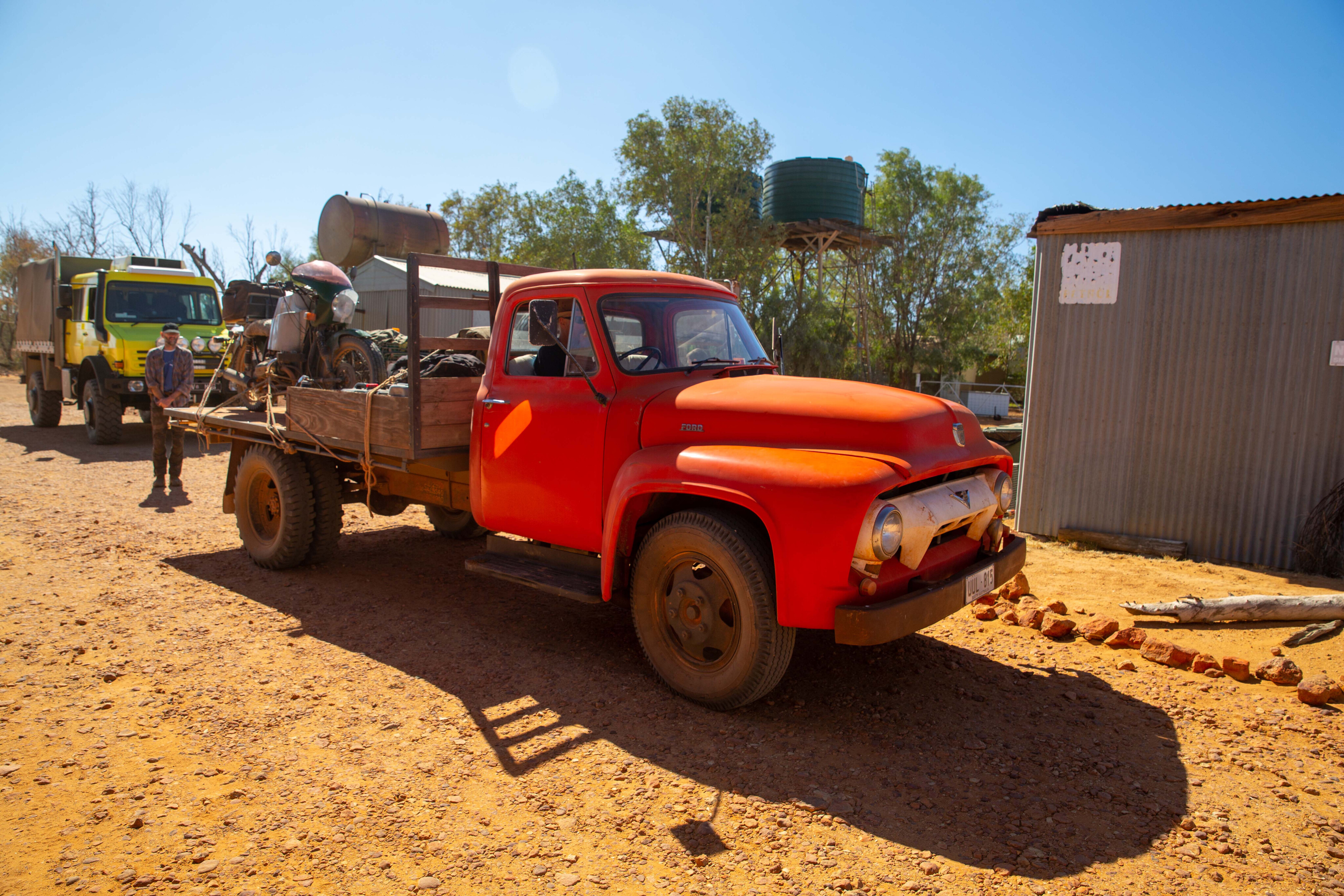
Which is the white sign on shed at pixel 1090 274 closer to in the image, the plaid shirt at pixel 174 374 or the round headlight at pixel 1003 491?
the round headlight at pixel 1003 491

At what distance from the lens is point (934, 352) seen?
90.3 feet

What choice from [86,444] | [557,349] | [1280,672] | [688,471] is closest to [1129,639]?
[1280,672]

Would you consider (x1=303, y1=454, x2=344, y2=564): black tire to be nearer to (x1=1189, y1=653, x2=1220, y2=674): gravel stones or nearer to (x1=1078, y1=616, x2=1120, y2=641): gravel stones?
(x1=1078, y1=616, x2=1120, y2=641): gravel stones

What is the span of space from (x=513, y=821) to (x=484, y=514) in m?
2.21

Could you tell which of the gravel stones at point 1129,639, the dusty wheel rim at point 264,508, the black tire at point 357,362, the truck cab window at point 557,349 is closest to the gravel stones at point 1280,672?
the gravel stones at point 1129,639

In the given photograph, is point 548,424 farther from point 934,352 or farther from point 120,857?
point 934,352

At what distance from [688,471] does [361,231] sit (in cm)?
1128

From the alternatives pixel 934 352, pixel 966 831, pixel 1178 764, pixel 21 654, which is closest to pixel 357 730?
pixel 21 654

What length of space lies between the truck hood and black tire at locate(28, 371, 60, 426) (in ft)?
52.6

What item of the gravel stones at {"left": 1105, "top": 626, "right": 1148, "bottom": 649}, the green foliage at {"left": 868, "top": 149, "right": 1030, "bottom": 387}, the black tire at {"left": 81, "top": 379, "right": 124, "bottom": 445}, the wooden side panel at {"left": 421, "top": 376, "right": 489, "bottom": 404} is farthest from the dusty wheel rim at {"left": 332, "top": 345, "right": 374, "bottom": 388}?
the green foliage at {"left": 868, "top": 149, "right": 1030, "bottom": 387}

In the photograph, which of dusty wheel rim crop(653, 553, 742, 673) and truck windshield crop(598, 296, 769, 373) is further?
truck windshield crop(598, 296, 769, 373)

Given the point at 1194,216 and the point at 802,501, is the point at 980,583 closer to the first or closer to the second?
the point at 802,501

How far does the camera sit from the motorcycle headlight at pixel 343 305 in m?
6.98

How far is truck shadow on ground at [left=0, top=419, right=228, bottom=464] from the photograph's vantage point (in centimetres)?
1235
